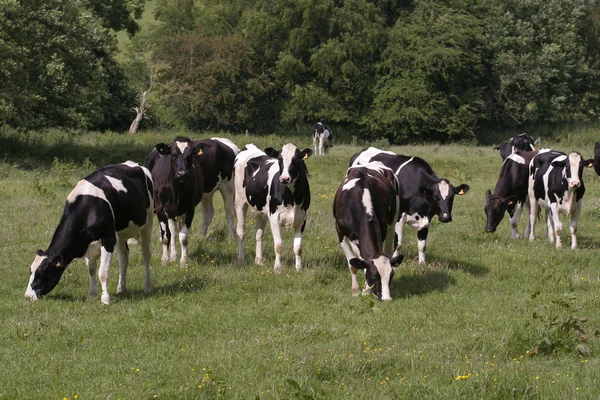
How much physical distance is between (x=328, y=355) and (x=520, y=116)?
1990 inches

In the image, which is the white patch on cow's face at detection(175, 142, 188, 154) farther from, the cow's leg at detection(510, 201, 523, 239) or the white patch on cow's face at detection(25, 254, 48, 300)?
the cow's leg at detection(510, 201, 523, 239)

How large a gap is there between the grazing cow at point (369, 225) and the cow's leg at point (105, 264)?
351cm

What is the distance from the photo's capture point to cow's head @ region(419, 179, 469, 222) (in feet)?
49.4

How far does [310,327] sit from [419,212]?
5.56 meters

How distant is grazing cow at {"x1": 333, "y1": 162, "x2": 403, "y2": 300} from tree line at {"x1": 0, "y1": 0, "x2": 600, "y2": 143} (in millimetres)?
35690

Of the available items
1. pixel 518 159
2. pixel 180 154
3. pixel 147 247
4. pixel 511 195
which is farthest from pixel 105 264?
pixel 518 159

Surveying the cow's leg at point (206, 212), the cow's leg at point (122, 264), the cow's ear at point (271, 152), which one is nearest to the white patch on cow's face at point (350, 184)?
the cow's ear at point (271, 152)

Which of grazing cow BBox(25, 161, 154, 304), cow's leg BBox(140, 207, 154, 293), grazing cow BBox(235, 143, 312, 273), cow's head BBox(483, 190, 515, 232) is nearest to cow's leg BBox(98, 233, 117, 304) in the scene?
grazing cow BBox(25, 161, 154, 304)

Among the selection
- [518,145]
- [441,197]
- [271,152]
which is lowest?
[518,145]

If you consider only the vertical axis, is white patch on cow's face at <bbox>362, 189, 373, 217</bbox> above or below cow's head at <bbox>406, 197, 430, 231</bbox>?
above

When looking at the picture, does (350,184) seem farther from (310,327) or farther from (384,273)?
(310,327)

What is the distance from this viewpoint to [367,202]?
13.0 metres

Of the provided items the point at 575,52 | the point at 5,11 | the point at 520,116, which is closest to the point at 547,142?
the point at 520,116

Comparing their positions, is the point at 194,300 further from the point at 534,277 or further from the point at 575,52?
the point at 575,52
